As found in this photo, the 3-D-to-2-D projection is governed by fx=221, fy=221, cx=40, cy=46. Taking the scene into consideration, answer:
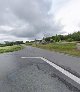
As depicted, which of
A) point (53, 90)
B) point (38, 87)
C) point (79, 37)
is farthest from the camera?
point (79, 37)

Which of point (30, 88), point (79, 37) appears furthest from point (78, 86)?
point (79, 37)

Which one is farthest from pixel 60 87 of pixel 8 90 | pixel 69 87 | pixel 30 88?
pixel 8 90

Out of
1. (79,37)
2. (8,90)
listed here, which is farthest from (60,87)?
(79,37)

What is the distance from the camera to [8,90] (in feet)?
22.7

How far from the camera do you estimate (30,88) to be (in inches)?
280

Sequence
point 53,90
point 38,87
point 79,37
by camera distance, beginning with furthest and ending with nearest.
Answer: point 79,37 < point 38,87 < point 53,90

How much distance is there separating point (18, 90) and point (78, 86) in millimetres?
2002

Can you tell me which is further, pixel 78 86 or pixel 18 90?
pixel 78 86

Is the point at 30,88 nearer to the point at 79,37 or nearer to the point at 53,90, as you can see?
the point at 53,90

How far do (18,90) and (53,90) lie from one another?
1096 millimetres

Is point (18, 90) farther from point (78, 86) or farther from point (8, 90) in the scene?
point (78, 86)

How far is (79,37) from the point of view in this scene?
15800 centimetres

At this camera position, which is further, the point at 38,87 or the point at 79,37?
the point at 79,37

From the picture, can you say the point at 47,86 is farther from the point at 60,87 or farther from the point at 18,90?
the point at 18,90
